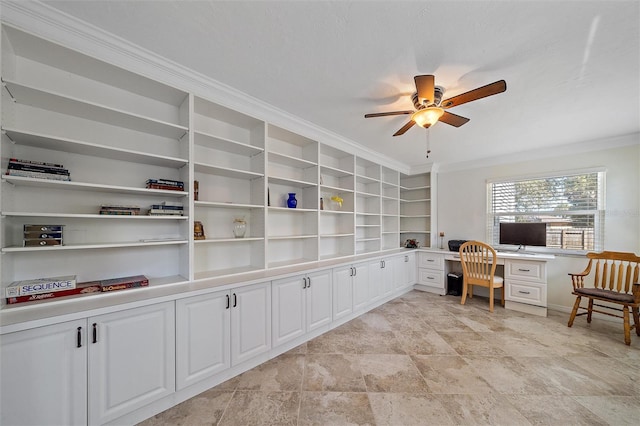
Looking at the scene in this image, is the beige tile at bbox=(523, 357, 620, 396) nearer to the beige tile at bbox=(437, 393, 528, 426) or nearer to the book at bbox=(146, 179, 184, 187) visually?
the beige tile at bbox=(437, 393, 528, 426)

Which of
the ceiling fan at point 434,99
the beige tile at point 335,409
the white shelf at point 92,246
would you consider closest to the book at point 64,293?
the white shelf at point 92,246

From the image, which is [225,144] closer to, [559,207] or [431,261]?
[431,261]

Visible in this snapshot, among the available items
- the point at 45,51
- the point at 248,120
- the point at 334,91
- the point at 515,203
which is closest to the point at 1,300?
the point at 45,51

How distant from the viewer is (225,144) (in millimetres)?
2277

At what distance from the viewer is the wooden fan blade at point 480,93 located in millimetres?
1608

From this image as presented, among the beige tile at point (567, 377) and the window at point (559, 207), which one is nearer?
the beige tile at point (567, 377)

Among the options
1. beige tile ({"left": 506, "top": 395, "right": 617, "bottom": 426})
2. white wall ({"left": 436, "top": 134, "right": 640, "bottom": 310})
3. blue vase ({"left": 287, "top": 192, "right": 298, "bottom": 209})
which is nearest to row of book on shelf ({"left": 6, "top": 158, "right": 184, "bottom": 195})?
blue vase ({"left": 287, "top": 192, "right": 298, "bottom": 209})

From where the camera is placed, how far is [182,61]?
5.72ft

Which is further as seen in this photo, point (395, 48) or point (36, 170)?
point (395, 48)

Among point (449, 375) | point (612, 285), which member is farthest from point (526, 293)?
point (449, 375)

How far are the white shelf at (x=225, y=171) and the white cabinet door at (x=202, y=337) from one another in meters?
1.09

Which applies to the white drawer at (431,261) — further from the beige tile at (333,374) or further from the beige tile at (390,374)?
the beige tile at (333,374)

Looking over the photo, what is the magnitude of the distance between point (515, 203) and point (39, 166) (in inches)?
225

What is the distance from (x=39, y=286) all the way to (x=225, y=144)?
1.60 meters
